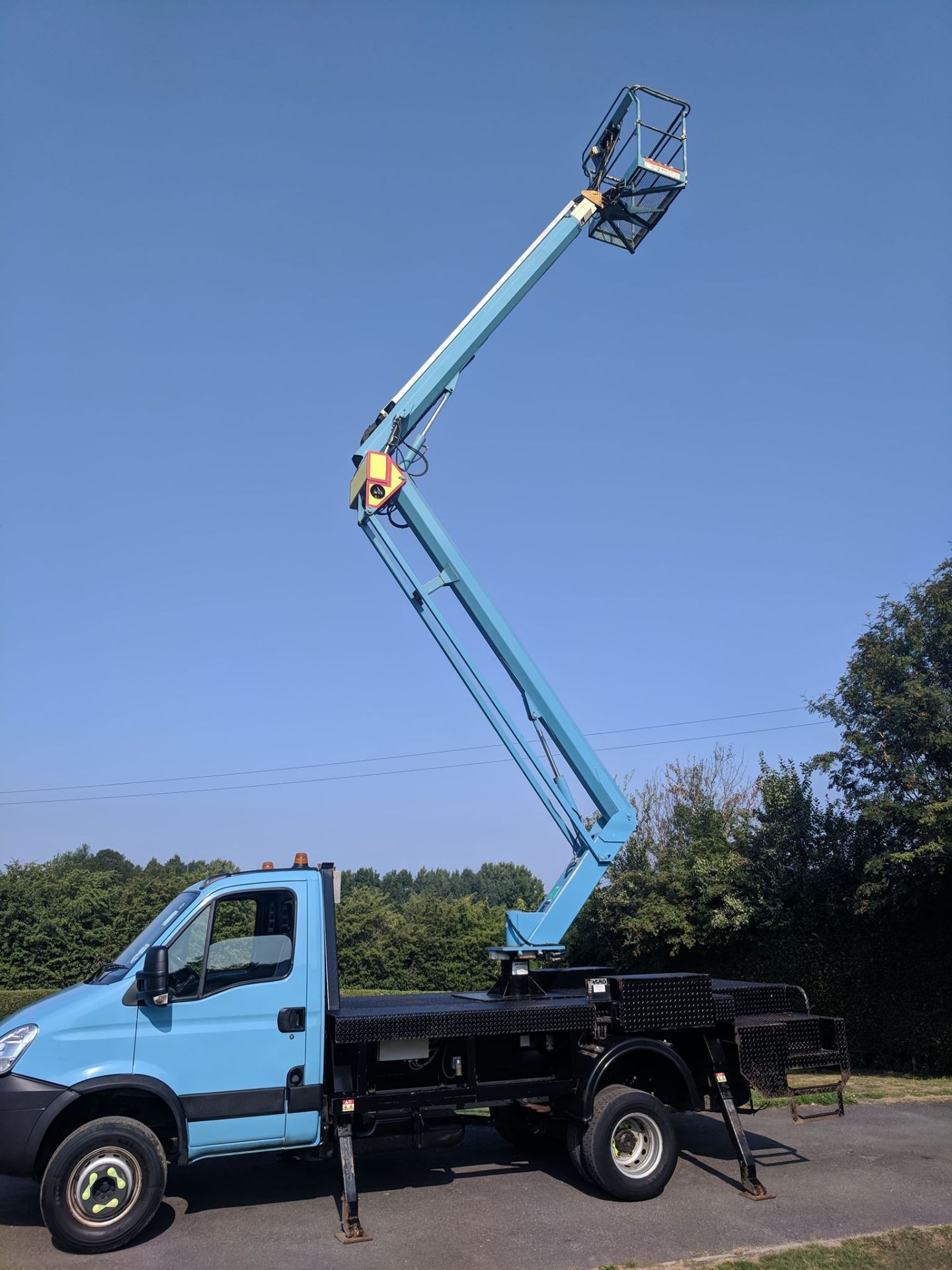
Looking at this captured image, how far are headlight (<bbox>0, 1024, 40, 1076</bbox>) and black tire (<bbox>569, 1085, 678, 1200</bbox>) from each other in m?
4.16

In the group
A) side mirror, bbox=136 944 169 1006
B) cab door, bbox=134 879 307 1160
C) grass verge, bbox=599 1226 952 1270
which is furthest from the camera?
cab door, bbox=134 879 307 1160

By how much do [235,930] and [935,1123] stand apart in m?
7.95

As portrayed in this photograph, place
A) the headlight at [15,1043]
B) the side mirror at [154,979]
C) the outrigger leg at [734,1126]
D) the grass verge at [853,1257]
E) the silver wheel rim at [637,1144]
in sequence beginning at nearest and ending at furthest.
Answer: the grass verge at [853,1257] → the headlight at [15,1043] → the side mirror at [154,979] → the outrigger leg at [734,1126] → the silver wheel rim at [637,1144]

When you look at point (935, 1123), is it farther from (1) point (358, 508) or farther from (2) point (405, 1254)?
(1) point (358, 508)

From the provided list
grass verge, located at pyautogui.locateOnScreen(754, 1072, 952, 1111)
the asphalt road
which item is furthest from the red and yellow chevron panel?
grass verge, located at pyautogui.locateOnScreen(754, 1072, 952, 1111)

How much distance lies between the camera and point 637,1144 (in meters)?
7.41

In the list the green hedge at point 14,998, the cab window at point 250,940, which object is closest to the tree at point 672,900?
the cab window at point 250,940

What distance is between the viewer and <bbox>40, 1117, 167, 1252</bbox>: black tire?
5.87 m

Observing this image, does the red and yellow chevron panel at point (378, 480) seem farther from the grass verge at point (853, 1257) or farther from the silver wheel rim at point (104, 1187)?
the grass verge at point (853, 1257)

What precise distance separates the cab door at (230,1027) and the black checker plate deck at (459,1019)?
0.46 metres

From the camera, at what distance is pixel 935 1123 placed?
9.82m

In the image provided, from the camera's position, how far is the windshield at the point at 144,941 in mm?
6645

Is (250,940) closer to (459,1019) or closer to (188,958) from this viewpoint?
(188,958)

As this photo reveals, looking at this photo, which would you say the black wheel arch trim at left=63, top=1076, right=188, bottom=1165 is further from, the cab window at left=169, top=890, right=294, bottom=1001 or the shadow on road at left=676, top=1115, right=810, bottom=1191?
the shadow on road at left=676, top=1115, right=810, bottom=1191
